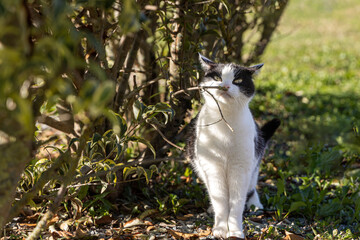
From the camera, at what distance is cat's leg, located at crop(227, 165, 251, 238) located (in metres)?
2.48

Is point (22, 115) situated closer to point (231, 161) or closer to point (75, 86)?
point (75, 86)

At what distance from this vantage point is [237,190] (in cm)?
254

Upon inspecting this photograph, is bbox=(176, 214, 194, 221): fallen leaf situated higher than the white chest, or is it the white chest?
the white chest

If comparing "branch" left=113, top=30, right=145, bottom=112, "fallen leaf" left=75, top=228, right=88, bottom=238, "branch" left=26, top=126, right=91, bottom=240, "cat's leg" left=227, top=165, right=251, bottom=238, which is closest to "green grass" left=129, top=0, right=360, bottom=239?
"cat's leg" left=227, top=165, right=251, bottom=238

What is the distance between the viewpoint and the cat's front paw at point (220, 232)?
2.39 metres

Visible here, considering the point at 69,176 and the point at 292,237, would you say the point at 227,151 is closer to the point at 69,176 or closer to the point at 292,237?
the point at 292,237

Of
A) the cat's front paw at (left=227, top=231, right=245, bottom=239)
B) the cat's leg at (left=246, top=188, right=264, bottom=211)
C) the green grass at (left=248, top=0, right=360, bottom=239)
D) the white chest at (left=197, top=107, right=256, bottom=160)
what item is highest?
the white chest at (left=197, top=107, right=256, bottom=160)

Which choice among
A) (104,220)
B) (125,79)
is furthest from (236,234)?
(125,79)

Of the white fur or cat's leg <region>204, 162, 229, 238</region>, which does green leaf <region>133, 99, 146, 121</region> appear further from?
cat's leg <region>204, 162, 229, 238</region>

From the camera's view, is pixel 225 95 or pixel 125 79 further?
pixel 125 79

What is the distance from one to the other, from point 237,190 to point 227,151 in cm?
25

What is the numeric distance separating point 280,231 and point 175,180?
88 centimetres

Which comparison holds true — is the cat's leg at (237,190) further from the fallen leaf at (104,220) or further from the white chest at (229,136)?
the fallen leaf at (104,220)

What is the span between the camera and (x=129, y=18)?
1157 millimetres
